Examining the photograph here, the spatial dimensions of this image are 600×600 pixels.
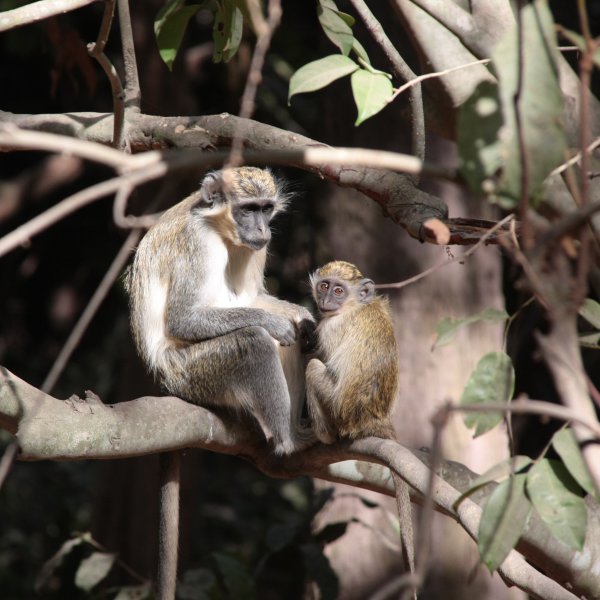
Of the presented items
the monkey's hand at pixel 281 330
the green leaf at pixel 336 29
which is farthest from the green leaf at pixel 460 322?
the monkey's hand at pixel 281 330

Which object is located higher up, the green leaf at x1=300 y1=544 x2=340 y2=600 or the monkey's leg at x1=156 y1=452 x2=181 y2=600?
the monkey's leg at x1=156 y1=452 x2=181 y2=600

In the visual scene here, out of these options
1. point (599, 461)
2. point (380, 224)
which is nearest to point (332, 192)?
point (380, 224)

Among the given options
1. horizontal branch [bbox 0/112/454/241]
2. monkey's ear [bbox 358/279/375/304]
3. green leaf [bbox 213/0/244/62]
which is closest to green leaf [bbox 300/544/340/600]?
monkey's ear [bbox 358/279/375/304]

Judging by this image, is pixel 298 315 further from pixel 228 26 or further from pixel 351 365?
pixel 228 26

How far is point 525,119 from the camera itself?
1.57 meters

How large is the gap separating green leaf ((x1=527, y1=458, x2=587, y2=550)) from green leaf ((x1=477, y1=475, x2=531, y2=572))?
0.03 m

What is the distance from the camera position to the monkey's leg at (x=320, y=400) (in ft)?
13.8

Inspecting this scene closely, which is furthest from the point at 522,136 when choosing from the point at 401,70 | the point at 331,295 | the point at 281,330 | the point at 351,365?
the point at 281,330

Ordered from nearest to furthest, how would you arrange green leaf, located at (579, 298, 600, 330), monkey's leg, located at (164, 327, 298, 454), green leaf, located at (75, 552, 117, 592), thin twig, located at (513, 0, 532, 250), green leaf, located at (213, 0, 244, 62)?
1. thin twig, located at (513, 0, 532, 250)
2. green leaf, located at (579, 298, 600, 330)
3. green leaf, located at (213, 0, 244, 62)
4. monkey's leg, located at (164, 327, 298, 454)
5. green leaf, located at (75, 552, 117, 592)

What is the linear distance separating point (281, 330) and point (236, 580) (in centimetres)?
161

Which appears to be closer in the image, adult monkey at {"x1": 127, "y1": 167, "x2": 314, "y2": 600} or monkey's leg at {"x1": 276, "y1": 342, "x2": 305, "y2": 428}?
adult monkey at {"x1": 127, "y1": 167, "x2": 314, "y2": 600}

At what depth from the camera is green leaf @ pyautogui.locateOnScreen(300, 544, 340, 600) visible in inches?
203

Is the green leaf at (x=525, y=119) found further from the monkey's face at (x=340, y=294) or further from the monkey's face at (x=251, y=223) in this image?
the monkey's face at (x=251, y=223)

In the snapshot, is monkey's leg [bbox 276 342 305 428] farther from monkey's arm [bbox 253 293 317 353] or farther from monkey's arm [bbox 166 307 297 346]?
monkey's arm [bbox 166 307 297 346]
